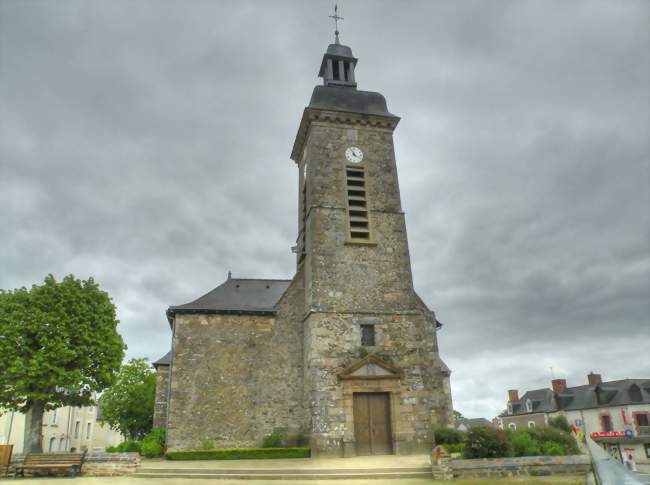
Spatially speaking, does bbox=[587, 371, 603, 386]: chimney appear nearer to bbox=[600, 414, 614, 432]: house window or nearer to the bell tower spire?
bbox=[600, 414, 614, 432]: house window

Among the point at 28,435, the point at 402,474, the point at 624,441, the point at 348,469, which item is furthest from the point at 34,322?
the point at 624,441

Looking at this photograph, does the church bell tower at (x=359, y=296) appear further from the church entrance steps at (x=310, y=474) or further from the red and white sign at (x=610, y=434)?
the red and white sign at (x=610, y=434)

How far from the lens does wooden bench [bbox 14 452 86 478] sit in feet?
41.5

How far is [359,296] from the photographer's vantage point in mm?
17891

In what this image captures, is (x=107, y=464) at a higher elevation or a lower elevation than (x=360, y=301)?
lower

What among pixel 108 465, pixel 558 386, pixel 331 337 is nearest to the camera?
pixel 108 465

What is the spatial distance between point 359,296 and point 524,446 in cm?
733

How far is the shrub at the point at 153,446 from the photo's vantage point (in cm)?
1692

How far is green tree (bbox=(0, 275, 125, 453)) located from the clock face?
11.0 metres

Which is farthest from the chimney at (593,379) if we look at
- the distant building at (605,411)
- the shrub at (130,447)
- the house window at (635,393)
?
the shrub at (130,447)

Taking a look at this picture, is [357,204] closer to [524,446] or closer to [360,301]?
[360,301]

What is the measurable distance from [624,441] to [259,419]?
1036 inches

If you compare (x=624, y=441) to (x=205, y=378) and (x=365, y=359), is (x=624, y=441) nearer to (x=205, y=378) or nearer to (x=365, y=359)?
(x=365, y=359)

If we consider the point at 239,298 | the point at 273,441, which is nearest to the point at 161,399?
the point at 239,298
